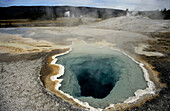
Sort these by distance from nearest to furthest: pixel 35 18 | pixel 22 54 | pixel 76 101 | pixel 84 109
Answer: pixel 84 109 < pixel 76 101 < pixel 22 54 < pixel 35 18

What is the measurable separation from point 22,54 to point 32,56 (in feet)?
1.71

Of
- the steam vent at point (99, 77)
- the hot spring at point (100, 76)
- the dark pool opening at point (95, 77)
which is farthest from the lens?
the dark pool opening at point (95, 77)

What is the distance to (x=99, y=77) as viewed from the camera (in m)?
3.92

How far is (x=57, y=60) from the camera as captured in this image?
13.4 feet

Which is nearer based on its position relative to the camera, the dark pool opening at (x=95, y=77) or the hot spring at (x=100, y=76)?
the hot spring at (x=100, y=76)

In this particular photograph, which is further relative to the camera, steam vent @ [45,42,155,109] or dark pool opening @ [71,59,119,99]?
dark pool opening @ [71,59,119,99]

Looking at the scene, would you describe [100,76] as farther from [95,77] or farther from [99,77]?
[95,77]

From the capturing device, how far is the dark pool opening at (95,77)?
142 inches

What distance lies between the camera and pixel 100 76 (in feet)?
12.9

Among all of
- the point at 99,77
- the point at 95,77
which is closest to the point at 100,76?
the point at 99,77

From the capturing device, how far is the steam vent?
99.4 inches

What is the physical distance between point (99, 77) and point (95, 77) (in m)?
0.14

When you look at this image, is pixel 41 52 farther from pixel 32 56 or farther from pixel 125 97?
pixel 125 97

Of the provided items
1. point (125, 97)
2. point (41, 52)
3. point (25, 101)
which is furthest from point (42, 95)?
point (41, 52)
